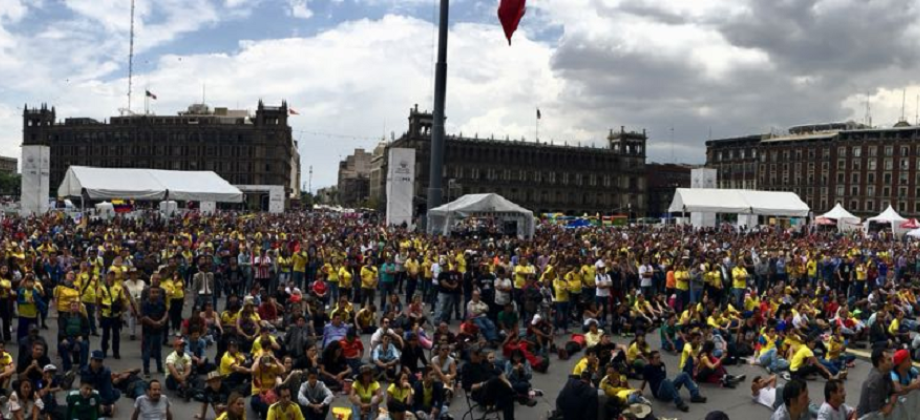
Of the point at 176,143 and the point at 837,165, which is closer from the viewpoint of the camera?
the point at 837,165

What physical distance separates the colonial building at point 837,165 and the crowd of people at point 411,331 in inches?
3251

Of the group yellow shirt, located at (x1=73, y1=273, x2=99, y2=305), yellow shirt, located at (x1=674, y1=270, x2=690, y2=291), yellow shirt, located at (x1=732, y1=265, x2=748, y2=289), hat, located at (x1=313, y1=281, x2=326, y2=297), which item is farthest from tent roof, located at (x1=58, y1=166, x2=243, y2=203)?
yellow shirt, located at (x1=732, y1=265, x2=748, y2=289)

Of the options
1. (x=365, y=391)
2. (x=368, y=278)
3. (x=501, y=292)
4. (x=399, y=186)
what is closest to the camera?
(x=365, y=391)

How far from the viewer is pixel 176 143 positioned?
368ft

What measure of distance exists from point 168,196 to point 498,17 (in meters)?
14.6

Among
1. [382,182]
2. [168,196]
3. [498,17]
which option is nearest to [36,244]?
[168,196]

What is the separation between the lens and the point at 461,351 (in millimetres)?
12531

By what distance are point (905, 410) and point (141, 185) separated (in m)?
28.1

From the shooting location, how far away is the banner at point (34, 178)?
35.7 metres

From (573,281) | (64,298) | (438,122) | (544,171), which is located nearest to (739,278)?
(573,281)

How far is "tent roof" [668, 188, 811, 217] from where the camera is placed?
39.9 m

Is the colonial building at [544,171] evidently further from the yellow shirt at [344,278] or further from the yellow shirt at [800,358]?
the yellow shirt at [800,358]

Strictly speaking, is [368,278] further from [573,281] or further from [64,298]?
[64,298]

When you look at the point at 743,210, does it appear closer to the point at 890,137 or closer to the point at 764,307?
the point at 764,307
